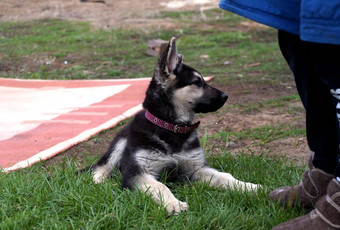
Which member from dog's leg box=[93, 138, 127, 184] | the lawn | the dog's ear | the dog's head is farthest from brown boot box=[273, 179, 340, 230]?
dog's leg box=[93, 138, 127, 184]

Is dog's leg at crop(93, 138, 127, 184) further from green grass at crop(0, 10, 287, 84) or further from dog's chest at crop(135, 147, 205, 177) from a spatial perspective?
green grass at crop(0, 10, 287, 84)

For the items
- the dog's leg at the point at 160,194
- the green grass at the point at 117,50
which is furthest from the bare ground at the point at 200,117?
the dog's leg at the point at 160,194

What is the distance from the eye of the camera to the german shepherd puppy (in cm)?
346

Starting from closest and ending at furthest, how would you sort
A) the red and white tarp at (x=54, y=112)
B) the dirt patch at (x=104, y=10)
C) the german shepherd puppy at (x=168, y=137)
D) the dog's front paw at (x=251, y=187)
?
the dog's front paw at (x=251, y=187), the german shepherd puppy at (x=168, y=137), the red and white tarp at (x=54, y=112), the dirt patch at (x=104, y=10)

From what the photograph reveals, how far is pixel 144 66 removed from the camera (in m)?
9.26

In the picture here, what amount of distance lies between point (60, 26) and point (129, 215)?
11.3 m

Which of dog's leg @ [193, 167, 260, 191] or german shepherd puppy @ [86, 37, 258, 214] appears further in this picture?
german shepherd puppy @ [86, 37, 258, 214]

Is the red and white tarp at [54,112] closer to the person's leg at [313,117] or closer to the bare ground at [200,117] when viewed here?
the bare ground at [200,117]

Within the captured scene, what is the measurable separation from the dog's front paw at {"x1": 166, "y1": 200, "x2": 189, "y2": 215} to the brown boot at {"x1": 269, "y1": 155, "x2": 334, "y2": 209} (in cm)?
55

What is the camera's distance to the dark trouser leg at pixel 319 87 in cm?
227

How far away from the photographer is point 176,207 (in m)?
2.97

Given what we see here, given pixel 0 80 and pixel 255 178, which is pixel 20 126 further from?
pixel 255 178

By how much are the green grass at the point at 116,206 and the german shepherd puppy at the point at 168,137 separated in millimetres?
143

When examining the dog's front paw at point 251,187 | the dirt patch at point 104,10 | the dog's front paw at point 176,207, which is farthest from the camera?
the dirt patch at point 104,10
